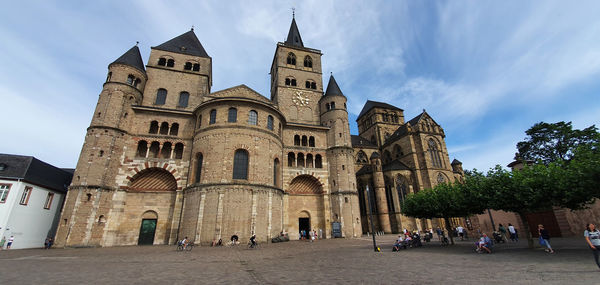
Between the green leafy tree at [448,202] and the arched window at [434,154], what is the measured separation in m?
20.3

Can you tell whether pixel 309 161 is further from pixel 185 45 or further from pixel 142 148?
pixel 185 45

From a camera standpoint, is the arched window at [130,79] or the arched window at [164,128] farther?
the arched window at [130,79]

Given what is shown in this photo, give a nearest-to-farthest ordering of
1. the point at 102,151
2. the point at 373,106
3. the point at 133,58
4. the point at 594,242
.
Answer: the point at 594,242 < the point at 102,151 < the point at 133,58 < the point at 373,106

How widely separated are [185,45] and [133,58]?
833 cm

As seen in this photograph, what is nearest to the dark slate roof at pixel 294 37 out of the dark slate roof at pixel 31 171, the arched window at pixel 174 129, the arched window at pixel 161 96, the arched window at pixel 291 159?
the arched window at pixel 161 96

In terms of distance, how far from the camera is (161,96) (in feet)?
96.8

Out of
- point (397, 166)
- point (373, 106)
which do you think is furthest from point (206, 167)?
point (373, 106)

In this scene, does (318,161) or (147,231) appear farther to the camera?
(318,161)

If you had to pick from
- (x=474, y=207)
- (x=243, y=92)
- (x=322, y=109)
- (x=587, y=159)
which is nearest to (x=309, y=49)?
(x=322, y=109)

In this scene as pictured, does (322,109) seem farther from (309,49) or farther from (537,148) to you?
(537,148)

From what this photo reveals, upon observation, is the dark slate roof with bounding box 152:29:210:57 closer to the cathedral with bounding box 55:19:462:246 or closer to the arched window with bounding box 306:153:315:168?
the cathedral with bounding box 55:19:462:246

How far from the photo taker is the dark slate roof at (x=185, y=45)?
1283 inches

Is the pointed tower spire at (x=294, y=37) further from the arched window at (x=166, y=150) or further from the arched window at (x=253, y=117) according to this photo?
the arched window at (x=166, y=150)

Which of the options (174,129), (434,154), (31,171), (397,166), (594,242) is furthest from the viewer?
(434,154)
